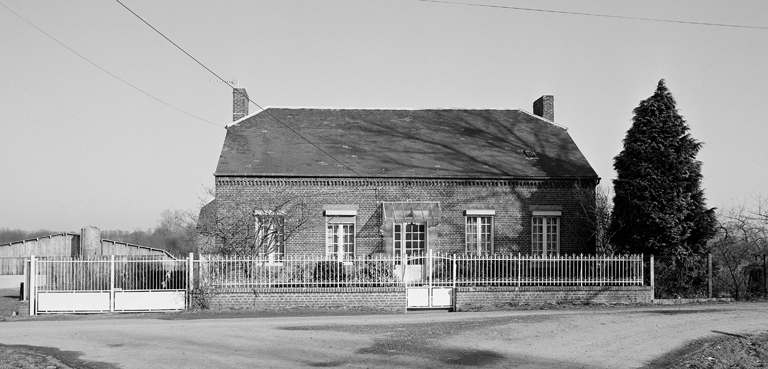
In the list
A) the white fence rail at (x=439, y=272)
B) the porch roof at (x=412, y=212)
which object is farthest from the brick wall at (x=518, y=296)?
the porch roof at (x=412, y=212)

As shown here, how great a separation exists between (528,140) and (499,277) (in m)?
10.1

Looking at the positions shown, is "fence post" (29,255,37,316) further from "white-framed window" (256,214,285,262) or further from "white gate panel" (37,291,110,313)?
"white-framed window" (256,214,285,262)

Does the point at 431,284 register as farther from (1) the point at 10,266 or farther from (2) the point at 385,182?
(1) the point at 10,266

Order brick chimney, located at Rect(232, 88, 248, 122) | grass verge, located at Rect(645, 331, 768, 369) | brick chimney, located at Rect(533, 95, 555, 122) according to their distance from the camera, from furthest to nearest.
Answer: brick chimney, located at Rect(533, 95, 555, 122)
brick chimney, located at Rect(232, 88, 248, 122)
grass verge, located at Rect(645, 331, 768, 369)

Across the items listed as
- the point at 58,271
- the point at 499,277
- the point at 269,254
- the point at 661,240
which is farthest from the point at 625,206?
the point at 58,271

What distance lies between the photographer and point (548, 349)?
13.6 m

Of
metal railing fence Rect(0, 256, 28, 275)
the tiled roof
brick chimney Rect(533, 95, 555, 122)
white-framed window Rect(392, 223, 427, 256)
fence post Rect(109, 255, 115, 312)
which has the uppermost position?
brick chimney Rect(533, 95, 555, 122)

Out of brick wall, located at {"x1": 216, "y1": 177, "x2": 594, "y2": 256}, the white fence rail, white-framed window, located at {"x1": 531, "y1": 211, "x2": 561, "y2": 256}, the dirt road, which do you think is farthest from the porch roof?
the dirt road

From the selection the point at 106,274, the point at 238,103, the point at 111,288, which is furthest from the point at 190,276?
the point at 238,103

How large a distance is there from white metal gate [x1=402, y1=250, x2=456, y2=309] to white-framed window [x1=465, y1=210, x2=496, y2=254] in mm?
5401

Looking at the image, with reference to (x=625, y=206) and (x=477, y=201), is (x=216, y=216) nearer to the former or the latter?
(x=477, y=201)

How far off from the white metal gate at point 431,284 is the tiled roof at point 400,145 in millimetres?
5954

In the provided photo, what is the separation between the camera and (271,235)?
83.9 feet

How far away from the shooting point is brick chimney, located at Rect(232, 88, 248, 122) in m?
31.5
